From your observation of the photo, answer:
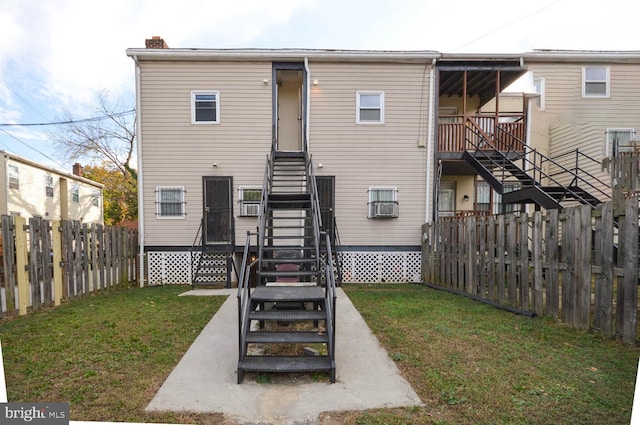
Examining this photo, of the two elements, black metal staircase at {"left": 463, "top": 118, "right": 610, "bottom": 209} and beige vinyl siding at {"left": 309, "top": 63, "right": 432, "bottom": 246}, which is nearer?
black metal staircase at {"left": 463, "top": 118, "right": 610, "bottom": 209}

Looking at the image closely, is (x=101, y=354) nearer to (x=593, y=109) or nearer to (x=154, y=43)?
(x=593, y=109)

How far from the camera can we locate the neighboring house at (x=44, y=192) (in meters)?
11.7

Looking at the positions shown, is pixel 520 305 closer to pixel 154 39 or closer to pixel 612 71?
pixel 612 71

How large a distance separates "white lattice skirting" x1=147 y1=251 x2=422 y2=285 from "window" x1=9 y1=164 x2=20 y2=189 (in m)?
7.81

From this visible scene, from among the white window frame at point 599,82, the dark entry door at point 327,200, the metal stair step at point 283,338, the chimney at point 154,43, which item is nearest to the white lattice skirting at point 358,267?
the dark entry door at point 327,200

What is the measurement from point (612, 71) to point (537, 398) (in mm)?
6868

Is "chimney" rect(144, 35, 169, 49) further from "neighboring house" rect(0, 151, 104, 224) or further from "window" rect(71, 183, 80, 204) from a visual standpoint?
"window" rect(71, 183, 80, 204)

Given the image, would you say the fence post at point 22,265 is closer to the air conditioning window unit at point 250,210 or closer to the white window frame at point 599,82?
the air conditioning window unit at point 250,210

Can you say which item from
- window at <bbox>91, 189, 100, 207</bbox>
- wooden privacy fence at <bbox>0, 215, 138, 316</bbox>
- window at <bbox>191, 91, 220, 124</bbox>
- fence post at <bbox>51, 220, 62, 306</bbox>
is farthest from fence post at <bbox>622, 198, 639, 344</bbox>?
window at <bbox>91, 189, 100, 207</bbox>

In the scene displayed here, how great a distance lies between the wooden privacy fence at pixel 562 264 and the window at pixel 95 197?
19876 millimetres

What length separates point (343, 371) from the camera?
9.92 feet

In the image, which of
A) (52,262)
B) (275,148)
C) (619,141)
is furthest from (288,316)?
(275,148)

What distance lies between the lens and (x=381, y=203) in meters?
8.90

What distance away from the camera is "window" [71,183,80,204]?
53.7 ft
